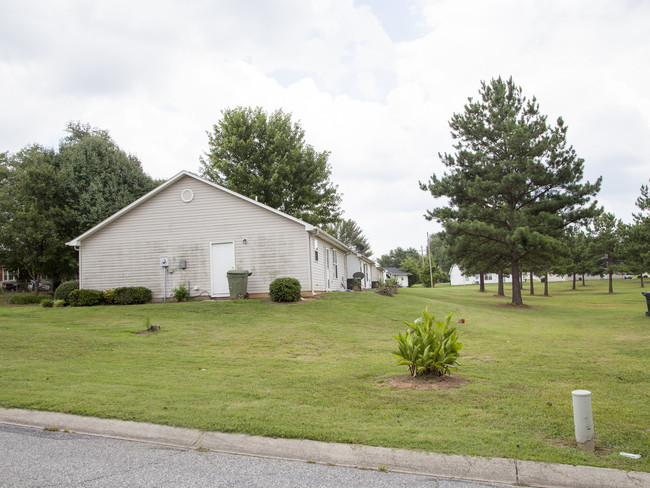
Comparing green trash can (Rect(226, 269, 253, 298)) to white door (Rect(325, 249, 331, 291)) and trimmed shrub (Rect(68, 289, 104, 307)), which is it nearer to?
white door (Rect(325, 249, 331, 291))

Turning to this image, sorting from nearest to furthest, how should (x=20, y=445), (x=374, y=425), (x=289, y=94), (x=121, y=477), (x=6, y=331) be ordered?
(x=121, y=477), (x=20, y=445), (x=374, y=425), (x=6, y=331), (x=289, y=94)

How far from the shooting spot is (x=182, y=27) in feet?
42.9

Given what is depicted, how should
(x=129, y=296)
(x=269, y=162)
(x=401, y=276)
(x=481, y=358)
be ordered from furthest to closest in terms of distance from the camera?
(x=401, y=276) → (x=269, y=162) → (x=129, y=296) → (x=481, y=358)

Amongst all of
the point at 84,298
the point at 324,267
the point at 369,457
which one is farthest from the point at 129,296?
the point at 369,457

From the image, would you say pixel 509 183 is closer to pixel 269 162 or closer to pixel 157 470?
pixel 269 162

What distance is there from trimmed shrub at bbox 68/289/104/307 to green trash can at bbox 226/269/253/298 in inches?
219

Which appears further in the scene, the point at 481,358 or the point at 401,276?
the point at 401,276

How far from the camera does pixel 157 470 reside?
Result: 392 centimetres

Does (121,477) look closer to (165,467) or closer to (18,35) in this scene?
(165,467)

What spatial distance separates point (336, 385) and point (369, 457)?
7.99 ft

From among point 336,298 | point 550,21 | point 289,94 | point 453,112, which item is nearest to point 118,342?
point 336,298

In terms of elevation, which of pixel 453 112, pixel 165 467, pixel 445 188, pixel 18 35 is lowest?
pixel 165 467

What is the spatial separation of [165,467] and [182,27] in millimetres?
12433

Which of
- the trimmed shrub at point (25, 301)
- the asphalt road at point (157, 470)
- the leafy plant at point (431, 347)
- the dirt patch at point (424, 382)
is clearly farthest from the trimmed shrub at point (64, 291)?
the leafy plant at point (431, 347)
